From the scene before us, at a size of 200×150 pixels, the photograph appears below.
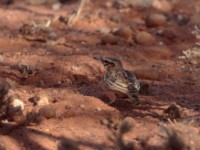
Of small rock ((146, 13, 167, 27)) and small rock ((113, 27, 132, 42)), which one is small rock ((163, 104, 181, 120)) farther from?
small rock ((146, 13, 167, 27))

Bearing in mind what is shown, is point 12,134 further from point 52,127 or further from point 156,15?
point 156,15

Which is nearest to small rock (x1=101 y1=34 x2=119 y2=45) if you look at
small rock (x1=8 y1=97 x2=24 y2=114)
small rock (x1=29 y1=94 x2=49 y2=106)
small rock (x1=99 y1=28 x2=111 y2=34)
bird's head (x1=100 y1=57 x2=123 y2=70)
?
small rock (x1=99 y1=28 x2=111 y2=34)

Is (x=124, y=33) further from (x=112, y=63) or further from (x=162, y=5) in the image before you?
(x=112, y=63)

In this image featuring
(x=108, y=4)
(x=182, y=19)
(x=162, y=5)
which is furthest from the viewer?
(x=162, y=5)

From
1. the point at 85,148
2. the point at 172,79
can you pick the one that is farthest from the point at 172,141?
the point at 172,79

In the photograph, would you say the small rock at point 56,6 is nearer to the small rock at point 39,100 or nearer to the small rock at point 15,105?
the small rock at point 39,100

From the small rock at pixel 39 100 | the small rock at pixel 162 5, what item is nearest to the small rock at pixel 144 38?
the small rock at pixel 162 5

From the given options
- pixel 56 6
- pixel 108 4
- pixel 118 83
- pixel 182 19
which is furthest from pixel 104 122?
pixel 56 6

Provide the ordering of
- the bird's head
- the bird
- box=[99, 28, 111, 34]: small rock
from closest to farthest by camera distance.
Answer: the bird → the bird's head → box=[99, 28, 111, 34]: small rock
